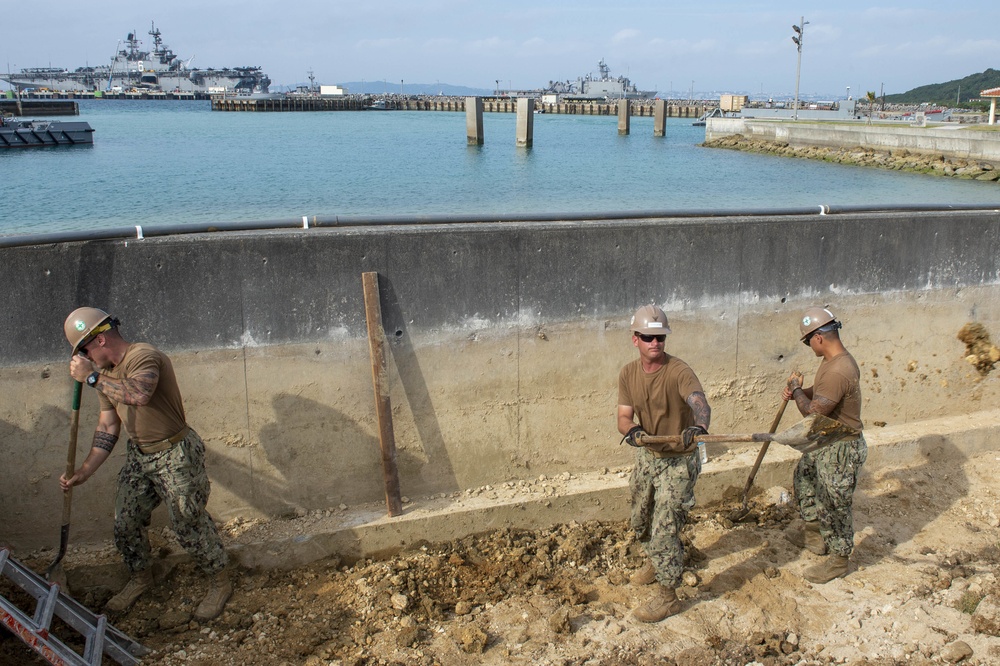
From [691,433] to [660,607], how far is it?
44.7 inches

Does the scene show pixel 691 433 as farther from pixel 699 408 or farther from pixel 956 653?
pixel 956 653

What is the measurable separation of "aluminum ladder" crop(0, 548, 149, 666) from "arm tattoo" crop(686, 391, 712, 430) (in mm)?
3395

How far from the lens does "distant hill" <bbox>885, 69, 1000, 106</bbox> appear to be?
134750 millimetres

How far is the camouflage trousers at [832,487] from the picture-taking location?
543 centimetres

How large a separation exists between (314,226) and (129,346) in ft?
5.22

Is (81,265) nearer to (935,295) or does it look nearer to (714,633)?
(714,633)

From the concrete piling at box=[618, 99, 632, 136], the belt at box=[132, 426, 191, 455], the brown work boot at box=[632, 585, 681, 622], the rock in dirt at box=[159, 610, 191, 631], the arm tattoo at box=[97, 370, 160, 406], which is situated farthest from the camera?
the concrete piling at box=[618, 99, 632, 136]

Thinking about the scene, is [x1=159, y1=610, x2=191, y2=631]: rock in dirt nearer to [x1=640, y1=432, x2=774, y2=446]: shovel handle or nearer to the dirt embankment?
[x1=640, y1=432, x2=774, y2=446]: shovel handle

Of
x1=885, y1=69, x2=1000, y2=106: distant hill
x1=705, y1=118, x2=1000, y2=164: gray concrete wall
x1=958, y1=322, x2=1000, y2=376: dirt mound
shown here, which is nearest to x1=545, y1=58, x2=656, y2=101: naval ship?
x1=885, y1=69, x2=1000, y2=106: distant hill

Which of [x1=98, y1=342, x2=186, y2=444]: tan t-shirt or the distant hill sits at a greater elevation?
the distant hill

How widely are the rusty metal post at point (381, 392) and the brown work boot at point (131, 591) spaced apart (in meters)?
1.58

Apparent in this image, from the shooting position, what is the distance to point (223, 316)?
18.0 feet

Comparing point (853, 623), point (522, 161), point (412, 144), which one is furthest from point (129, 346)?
point (412, 144)

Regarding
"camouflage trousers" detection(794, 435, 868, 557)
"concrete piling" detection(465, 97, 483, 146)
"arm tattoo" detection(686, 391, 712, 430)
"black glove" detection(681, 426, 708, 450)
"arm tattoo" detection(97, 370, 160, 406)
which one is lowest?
"camouflage trousers" detection(794, 435, 868, 557)
